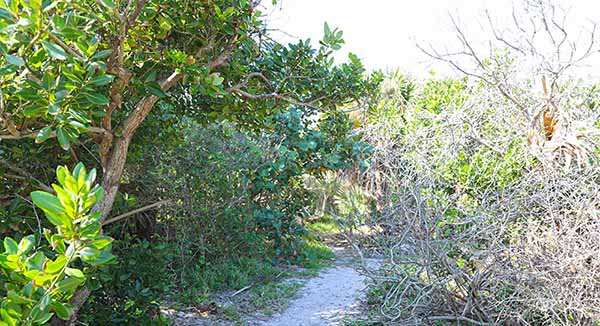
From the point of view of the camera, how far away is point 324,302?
6398mm

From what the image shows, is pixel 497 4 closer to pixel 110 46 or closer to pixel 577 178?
pixel 577 178

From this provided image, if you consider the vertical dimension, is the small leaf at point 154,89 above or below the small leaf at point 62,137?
above

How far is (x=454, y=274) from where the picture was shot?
164 inches

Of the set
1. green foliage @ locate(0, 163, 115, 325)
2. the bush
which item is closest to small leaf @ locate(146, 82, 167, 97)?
green foliage @ locate(0, 163, 115, 325)

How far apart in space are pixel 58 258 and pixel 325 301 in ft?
17.8

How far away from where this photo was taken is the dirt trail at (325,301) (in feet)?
18.6

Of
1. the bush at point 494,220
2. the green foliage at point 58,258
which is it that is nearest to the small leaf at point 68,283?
the green foliage at point 58,258

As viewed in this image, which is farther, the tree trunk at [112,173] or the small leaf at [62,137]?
the tree trunk at [112,173]

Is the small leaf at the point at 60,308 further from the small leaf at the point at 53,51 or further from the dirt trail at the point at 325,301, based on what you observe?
the dirt trail at the point at 325,301

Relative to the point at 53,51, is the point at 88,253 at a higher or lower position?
lower

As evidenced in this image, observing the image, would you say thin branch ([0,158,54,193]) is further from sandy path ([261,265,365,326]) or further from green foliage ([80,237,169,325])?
sandy path ([261,265,365,326])

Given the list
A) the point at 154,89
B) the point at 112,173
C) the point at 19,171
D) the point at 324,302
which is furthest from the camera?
the point at 324,302

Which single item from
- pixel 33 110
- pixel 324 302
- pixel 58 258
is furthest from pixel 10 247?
pixel 324 302

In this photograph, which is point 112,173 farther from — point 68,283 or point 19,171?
point 68,283
